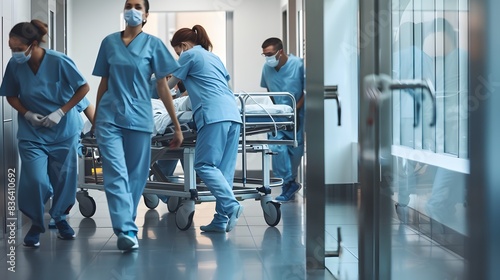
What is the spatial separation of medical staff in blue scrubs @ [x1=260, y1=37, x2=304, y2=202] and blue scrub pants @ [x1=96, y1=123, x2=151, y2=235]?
2.51 m

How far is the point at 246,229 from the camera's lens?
5.59 meters

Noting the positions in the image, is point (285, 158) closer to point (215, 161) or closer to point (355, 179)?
point (215, 161)

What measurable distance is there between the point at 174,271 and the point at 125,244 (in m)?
0.60

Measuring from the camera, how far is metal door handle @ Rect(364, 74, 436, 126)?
96.3 inches

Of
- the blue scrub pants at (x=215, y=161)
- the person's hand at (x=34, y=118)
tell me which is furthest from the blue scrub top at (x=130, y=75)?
the blue scrub pants at (x=215, y=161)

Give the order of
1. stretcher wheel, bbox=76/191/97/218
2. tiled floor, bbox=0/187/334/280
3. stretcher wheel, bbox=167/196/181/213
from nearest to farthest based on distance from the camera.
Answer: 1. tiled floor, bbox=0/187/334/280
2. stretcher wheel, bbox=76/191/97/218
3. stretcher wheel, bbox=167/196/181/213

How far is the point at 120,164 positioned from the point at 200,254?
26.3 inches

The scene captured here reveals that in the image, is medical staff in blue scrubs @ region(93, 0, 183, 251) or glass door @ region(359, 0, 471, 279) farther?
medical staff in blue scrubs @ region(93, 0, 183, 251)

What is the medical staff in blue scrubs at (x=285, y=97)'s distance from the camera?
23.5 feet

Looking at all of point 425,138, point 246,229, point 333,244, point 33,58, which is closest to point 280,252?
point 333,244

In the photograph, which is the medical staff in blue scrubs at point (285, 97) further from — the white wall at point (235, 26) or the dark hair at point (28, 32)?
the white wall at point (235, 26)

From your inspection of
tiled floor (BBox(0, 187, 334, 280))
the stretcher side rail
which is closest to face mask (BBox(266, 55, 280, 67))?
the stretcher side rail

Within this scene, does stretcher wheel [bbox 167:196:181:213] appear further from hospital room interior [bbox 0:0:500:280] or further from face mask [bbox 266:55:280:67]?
face mask [bbox 266:55:280:67]

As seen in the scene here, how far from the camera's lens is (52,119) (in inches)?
186
